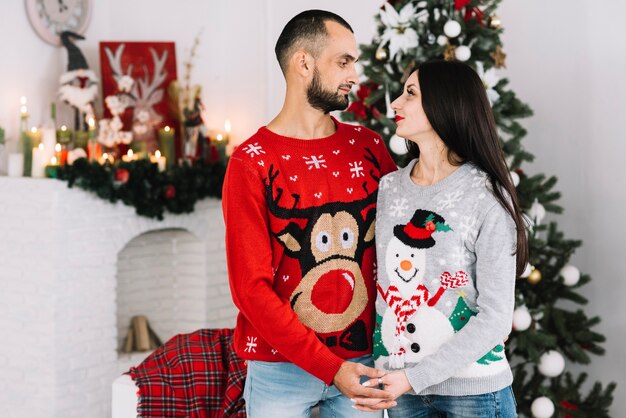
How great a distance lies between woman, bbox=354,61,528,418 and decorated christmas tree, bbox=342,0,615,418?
116 centimetres

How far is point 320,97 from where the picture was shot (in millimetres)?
1892

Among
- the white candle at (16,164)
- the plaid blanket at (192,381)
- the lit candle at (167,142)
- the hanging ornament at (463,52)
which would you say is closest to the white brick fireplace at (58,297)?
the white candle at (16,164)

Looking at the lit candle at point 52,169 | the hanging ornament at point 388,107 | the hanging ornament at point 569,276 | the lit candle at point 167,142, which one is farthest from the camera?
the lit candle at point 167,142

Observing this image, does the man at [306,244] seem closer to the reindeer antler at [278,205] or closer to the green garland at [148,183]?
the reindeer antler at [278,205]

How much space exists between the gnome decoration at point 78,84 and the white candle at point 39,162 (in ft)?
1.12

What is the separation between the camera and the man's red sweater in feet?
5.71

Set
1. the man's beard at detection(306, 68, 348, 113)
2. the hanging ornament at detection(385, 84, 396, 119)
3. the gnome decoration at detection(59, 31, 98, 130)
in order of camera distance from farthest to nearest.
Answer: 1. the gnome decoration at detection(59, 31, 98, 130)
2. the hanging ornament at detection(385, 84, 396, 119)
3. the man's beard at detection(306, 68, 348, 113)

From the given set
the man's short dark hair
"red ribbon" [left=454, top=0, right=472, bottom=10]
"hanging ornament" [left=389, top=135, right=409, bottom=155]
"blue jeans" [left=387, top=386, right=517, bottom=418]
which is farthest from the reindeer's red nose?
"red ribbon" [left=454, top=0, right=472, bottom=10]

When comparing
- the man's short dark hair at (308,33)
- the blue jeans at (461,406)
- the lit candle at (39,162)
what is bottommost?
the blue jeans at (461,406)

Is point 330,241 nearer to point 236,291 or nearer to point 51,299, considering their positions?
point 236,291

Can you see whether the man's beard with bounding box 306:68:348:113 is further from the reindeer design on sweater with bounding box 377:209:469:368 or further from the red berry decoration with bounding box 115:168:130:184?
the red berry decoration with bounding box 115:168:130:184

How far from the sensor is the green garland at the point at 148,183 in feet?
13.0

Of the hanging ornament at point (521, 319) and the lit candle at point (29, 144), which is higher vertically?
the lit candle at point (29, 144)

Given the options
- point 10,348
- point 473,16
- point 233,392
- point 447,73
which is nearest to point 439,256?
point 447,73
